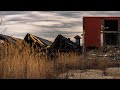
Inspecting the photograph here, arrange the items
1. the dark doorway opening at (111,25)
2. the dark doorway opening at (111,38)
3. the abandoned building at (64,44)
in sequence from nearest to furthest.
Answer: the abandoned building at (64,44) < the dark doorway opening at (111,38) < the dark doorway opening at (111,25)

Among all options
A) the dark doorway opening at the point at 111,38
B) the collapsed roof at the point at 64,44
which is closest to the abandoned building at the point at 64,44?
the collapsed roof at the point at 64,44

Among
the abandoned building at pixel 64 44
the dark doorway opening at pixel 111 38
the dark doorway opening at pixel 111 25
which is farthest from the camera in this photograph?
the dark doorway opening at pixel 111 25

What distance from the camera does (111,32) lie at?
447 inches

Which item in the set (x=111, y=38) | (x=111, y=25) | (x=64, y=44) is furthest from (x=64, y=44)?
(x=111, y=25)

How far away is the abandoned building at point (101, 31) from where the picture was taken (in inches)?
445

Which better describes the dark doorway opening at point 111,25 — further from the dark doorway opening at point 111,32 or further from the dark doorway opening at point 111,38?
the dark doorway opening at point 111,38

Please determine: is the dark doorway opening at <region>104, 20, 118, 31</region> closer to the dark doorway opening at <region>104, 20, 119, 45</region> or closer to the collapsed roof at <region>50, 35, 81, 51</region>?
the dark doorway opening at <region>104, 20, 119, 45</region>

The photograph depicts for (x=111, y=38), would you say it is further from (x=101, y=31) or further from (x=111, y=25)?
(x=111, y=25)

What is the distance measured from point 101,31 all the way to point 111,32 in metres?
0.45

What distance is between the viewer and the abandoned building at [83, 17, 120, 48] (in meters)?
11.3

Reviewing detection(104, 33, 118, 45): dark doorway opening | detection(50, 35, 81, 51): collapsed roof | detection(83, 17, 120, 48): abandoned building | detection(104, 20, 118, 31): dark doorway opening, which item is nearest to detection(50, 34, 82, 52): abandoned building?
detection(50, 35, 81, 51): collapsed roof
